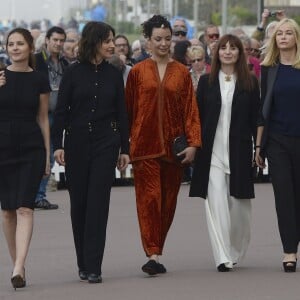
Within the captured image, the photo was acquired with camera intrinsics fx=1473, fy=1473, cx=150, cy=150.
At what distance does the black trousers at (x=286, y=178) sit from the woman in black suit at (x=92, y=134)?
1235mm

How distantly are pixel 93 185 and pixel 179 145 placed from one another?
816 mm

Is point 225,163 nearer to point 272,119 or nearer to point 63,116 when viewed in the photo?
point 272,119

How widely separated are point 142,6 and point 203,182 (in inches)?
1717

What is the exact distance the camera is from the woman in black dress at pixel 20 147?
35.1 feet

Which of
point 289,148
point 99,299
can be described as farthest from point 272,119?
point 99,299

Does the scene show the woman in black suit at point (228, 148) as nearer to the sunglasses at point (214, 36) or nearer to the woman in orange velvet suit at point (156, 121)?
the woman in orange velvet suit at point (156, 121)

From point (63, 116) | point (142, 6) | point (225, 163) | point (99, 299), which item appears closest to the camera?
point (99, 299)

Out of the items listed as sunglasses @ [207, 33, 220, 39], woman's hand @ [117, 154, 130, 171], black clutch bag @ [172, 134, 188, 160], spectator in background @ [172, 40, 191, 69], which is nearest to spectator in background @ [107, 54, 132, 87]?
spectator in background @ [172, 40, 191, 69]

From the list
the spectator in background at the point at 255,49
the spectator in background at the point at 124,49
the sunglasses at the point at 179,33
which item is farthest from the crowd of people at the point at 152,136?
the sunglasses at the point at 179,33

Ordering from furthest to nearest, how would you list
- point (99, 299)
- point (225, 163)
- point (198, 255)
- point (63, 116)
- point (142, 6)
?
point (142, 6)
point (198, 255)
point (225, 163)
point (63, 116)
point (99, 299)

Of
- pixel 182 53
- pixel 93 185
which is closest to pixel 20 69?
pixel 93 185

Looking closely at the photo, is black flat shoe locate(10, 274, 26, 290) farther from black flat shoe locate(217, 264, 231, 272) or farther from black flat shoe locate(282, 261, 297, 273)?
black flat shoe locate(282, 261, 297, 273)

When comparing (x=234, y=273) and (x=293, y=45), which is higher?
(x=293, y=45)

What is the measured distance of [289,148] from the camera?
11352mm
